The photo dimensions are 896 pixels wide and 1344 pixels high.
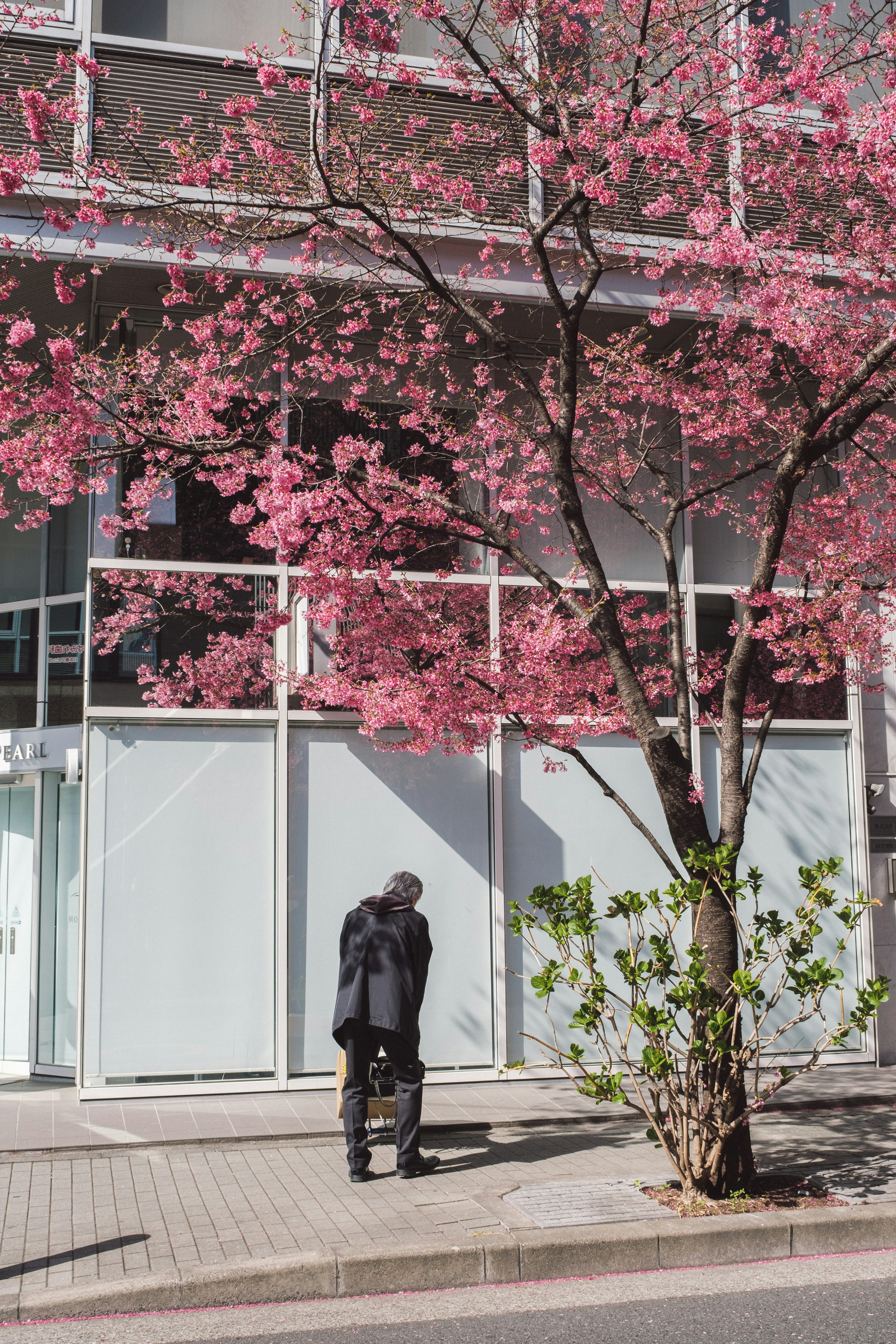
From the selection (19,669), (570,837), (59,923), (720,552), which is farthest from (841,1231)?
(19,669)

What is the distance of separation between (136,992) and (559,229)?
22.6ft

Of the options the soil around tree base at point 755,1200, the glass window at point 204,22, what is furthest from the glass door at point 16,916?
the glass window at point 204,22

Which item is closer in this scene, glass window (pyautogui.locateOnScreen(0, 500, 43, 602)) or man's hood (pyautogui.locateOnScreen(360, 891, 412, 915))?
man's hood (pyautogui.locateOnScreen(360, 891, 412, 915))

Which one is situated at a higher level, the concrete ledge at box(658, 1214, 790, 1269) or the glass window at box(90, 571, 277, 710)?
the glass window at box(90, 571, 277, 710)

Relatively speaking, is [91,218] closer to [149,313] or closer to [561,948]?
[149,313]

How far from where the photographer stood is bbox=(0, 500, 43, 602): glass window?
33.5ft

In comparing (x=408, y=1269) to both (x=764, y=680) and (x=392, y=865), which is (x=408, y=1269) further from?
(x=764, y=680)

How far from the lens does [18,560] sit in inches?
405

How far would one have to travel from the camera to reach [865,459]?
10.6 m

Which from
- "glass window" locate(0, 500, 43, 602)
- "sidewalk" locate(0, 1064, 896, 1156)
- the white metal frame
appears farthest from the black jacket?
"glass window" locate(0, 500, 43, 602)

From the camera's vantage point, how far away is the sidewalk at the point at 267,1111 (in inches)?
302

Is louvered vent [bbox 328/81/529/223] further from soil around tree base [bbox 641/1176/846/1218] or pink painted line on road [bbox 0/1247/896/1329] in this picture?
pink painted line on road [bbox 0/1247/896/1329]

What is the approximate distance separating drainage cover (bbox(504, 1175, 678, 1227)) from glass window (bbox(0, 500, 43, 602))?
255 inches

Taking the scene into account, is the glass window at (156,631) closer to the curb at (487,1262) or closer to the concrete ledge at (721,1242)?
the curb at (487,1262)
